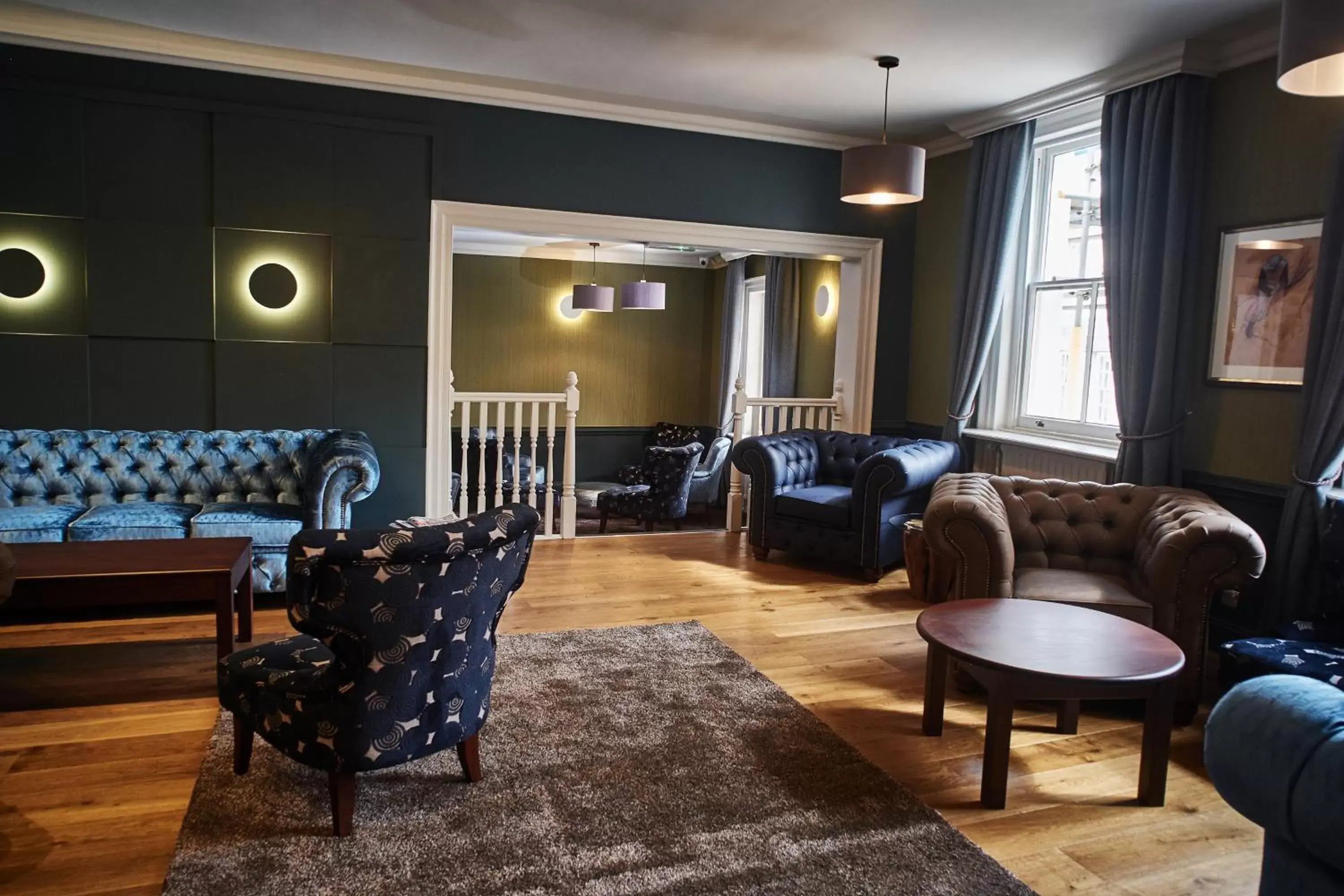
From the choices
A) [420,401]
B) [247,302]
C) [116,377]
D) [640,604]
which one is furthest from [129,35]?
[640,604]

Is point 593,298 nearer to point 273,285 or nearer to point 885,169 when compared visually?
point 273,285

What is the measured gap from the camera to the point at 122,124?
477cm

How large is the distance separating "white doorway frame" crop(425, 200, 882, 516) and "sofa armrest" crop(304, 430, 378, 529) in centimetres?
90

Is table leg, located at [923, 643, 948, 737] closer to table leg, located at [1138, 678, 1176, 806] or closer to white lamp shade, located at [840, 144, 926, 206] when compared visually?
table leg, located at [1138, 678, 1176, 806]

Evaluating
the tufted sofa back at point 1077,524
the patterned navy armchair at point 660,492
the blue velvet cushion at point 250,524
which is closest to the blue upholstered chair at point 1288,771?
the tufted sofa back at point 1077,524

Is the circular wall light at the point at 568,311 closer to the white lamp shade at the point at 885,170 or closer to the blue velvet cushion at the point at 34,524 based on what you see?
the white lamp shade at the point at 885,170

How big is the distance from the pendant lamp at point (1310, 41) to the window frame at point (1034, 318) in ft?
9.72

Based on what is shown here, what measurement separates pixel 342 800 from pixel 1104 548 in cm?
317

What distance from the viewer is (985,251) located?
18.6 feet

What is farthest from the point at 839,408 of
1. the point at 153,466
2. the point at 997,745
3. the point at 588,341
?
the point at 153,466

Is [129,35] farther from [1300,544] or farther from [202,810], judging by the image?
[1300,544]

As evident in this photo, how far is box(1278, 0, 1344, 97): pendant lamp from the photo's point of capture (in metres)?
1.87

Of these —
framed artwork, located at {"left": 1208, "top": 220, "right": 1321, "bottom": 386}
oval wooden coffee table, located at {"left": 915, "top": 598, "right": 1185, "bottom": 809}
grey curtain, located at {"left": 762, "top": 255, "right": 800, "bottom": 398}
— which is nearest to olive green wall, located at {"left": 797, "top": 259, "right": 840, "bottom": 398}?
grey curtain, located at {"left": 762, "top": 255, "right": 800, "bottom": 398}

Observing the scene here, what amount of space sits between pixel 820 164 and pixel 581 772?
469 cm
